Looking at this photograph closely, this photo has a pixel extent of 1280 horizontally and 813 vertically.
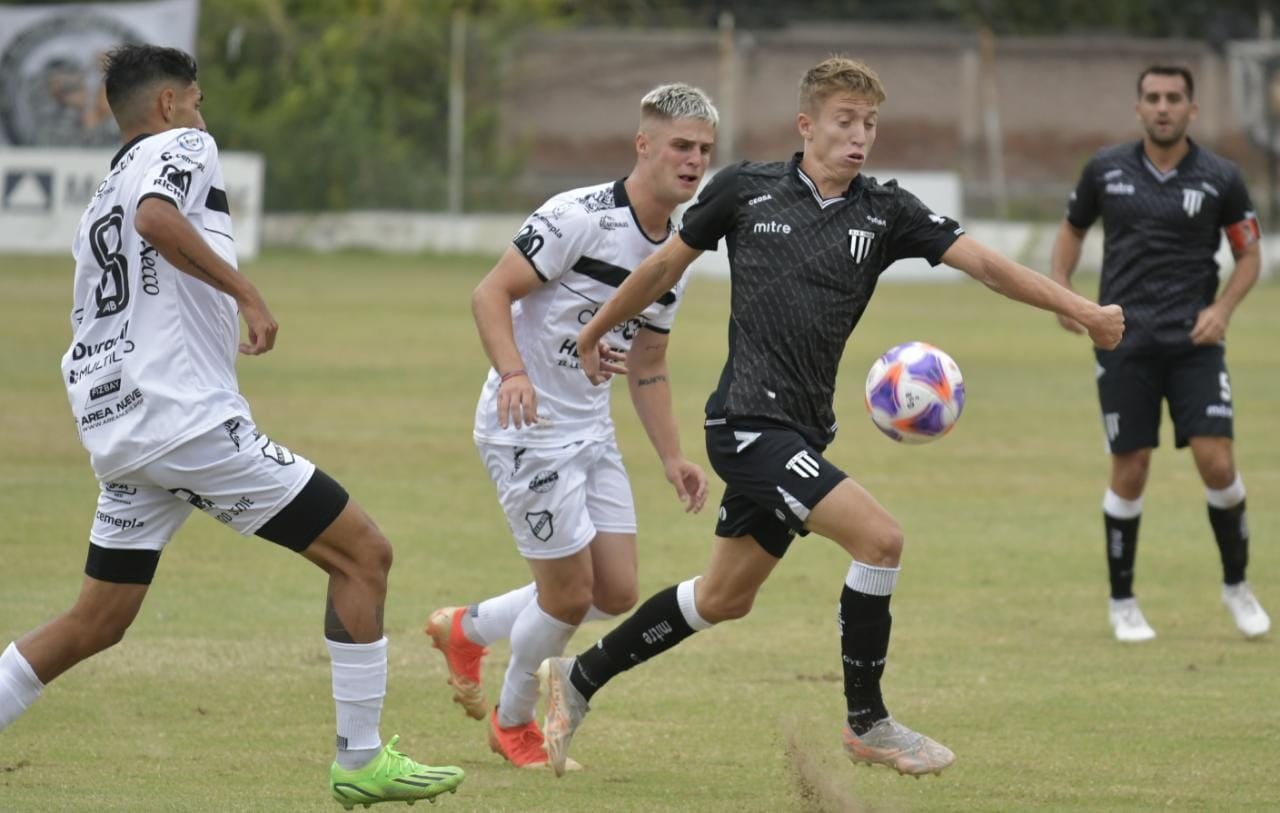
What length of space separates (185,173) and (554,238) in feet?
5.22

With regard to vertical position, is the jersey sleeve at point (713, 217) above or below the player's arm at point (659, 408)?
above

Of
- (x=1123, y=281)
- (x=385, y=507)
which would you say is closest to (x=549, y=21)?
(x=385, y=507)

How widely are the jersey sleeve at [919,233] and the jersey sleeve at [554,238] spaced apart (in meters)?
1.18

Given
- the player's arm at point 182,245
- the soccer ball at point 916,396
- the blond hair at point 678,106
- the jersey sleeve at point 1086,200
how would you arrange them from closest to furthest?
the player's arm at point 182,245
the soccer ball at point 916,396
the blond hair at point 678,106
the jersey sleeve at point 1086,200

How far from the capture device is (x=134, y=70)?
5809mm

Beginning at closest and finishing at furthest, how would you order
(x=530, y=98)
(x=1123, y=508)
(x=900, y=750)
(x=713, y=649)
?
(x=900, y=750) < (x=713, y=649) < (x=1123, y=508) < (x=530, y=98)

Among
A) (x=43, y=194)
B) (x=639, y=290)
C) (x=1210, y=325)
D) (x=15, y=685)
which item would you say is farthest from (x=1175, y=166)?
(x=43, y=194)

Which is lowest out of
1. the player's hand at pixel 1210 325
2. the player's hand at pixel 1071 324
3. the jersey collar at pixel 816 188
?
the player's hand at pixel 1210 325

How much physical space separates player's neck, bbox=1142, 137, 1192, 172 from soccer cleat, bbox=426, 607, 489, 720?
416 cm

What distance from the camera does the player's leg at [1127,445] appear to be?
916 cm

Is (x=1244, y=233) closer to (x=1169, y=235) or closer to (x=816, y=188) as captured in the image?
(x=1169, y=235)

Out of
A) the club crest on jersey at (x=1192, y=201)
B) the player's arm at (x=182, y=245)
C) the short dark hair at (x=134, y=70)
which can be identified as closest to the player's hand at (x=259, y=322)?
the player's arm at (x=182, y=245)

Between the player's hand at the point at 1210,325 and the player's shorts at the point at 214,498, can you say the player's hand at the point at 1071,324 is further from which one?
the player's hand at the point at 1210,325

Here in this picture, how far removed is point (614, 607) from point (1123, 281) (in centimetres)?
352
